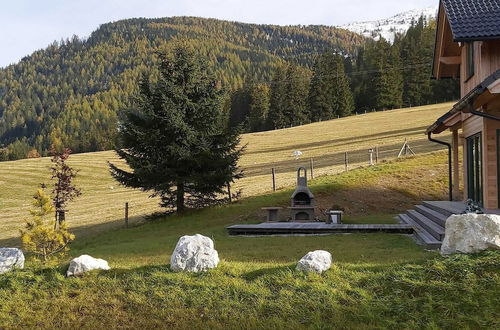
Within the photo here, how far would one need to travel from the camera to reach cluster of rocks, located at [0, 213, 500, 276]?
23.0ft

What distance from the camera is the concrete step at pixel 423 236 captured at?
1048 cm

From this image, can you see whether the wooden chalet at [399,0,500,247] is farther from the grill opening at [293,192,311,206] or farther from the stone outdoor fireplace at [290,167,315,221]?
the grill opening at [293,192,311,206]

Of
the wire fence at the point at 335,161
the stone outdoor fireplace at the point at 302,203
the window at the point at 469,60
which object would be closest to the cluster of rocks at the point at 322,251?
the window at the point at 469,60

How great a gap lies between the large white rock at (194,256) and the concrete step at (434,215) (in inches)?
265

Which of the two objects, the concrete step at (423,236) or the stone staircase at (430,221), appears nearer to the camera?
the concrete step at (423,236)

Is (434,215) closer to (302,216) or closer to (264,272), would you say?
(302,216)

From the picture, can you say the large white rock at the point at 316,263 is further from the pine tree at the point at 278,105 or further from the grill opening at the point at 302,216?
the pine tree at the point at 278,105

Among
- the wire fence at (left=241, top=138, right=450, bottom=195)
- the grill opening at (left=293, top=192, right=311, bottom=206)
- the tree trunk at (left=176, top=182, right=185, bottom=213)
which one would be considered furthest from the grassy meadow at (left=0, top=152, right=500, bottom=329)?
the wire fence at (left=241, top=138, right=450, bottom=195)

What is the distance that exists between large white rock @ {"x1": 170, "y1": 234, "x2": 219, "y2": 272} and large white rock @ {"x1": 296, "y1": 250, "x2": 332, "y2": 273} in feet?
4.67

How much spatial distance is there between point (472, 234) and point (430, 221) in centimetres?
654

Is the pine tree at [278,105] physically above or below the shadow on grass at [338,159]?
above

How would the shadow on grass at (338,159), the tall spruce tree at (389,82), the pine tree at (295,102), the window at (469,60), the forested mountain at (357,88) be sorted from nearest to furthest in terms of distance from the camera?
1. the window at (469,60)
2. the shadow on grass at (338,159)
3. the tall spruce tree at (389,82)
4. the forested mountain at (357,88)
5. the pine tree at (295,102)

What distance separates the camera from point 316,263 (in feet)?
23.7

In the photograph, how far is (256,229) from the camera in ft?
50.0
